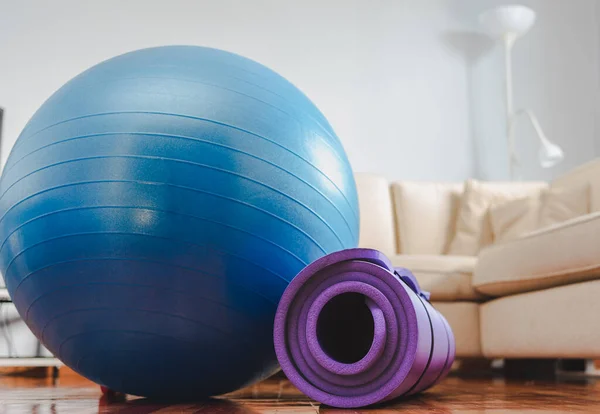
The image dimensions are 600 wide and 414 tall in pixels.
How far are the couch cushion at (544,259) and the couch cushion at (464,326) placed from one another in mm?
154

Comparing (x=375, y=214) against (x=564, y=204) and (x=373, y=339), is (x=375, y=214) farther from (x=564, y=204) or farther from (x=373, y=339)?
(x=373, y=339)

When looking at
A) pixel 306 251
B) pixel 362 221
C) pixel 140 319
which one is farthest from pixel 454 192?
pixel 140 319

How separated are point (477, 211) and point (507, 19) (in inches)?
48.1

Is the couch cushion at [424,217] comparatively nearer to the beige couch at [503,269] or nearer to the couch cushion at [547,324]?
the beige couch at [503,269]

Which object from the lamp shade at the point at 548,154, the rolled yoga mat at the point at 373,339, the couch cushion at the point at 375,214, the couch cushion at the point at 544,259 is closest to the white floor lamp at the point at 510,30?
the lamp shade at the point at 548,154

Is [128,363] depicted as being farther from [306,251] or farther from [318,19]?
[318,19]

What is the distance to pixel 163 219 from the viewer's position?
46.7 inches

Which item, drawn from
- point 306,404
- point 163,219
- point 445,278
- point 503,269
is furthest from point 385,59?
point 163,219

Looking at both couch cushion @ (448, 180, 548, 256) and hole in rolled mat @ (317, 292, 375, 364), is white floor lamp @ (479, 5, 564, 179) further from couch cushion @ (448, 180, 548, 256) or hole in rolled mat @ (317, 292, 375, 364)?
hole in rolled mat @ (317, 292, 375, 364)

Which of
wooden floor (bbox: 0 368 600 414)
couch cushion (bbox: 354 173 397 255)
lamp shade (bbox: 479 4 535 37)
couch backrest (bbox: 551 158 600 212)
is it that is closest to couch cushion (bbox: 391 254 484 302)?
couch cushion (bbox: 354 173 397 255)

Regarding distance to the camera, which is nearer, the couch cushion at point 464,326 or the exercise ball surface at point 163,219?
the exercise ball surface at point 163,219

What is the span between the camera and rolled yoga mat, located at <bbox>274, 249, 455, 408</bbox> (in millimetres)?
1224

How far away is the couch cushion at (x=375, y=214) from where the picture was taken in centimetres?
338

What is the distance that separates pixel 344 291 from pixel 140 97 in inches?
19.8
